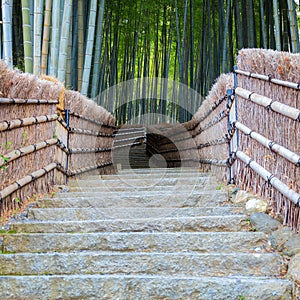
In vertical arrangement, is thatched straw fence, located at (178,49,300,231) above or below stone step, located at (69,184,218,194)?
above

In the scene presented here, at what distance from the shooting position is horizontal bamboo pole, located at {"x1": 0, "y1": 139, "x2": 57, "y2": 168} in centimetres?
276

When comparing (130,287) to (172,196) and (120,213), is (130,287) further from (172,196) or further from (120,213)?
(172,196)

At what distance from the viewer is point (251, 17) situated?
611 centimetres

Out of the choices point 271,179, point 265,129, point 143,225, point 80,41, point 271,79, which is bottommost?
point 143,225

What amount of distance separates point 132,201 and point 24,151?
0.84 metres

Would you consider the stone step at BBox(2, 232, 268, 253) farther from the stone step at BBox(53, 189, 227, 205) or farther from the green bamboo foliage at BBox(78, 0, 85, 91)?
the green bamboo foliage at BBox(78, 0, 85, 91)

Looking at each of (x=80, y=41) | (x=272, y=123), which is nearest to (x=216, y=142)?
(x=272, y=123)

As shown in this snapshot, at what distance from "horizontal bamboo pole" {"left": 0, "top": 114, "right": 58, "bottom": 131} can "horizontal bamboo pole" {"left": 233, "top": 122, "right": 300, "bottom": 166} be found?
1.53 metres

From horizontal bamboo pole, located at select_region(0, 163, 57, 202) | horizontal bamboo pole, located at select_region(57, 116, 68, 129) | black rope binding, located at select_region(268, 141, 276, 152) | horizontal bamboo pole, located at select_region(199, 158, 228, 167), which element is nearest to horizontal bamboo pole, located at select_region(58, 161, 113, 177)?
horizontal bamboo pole, located at select_region(0, 163, 57, 202)

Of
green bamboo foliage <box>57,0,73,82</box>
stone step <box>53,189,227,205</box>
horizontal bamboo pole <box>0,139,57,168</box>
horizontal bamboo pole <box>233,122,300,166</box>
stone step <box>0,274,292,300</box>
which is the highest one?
green bamboo foliage <box>57,0,73,82</box>

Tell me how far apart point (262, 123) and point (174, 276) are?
4.17 ft

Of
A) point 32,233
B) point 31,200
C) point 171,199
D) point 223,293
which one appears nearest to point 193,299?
point 223,293

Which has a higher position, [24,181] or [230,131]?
[230,131]

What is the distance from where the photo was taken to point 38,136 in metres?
3.46
